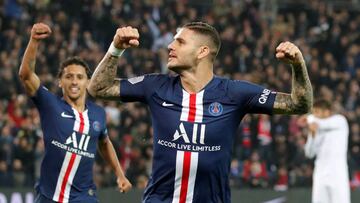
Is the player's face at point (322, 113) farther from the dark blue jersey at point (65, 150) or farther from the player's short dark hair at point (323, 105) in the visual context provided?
the dark blue jersey at point (65, 150)

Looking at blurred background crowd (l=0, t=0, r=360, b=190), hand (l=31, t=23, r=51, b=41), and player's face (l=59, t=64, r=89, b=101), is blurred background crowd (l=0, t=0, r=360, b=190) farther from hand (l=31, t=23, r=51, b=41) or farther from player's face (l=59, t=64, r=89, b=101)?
hand (l=31, t=23, r=51, b=41)

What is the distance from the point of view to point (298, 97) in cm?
651

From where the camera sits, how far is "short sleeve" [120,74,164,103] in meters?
6.68

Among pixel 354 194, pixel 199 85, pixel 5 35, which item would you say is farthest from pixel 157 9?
pixel 199 85

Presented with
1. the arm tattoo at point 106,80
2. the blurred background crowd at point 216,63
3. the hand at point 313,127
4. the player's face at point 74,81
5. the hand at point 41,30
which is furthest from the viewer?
the blurred background crowd at point 216,63

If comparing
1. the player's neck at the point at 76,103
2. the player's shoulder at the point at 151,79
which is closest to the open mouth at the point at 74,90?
the player's neck at the point at 76,103

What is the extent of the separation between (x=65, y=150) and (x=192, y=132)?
2.53 meters

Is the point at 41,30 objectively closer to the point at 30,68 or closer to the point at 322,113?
the point at 30,68

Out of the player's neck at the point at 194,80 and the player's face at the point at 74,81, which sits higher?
the player's face at the point at 74,81

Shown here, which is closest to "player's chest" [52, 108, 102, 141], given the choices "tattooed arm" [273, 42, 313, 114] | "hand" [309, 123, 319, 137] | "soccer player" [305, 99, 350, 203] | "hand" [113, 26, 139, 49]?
"hand" [113, 26, 139, 49]

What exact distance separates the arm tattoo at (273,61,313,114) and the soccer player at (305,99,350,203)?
612cm

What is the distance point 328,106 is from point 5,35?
965cm

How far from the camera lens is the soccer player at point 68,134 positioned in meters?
8.74

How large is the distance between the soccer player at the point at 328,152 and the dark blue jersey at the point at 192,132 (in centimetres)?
608
